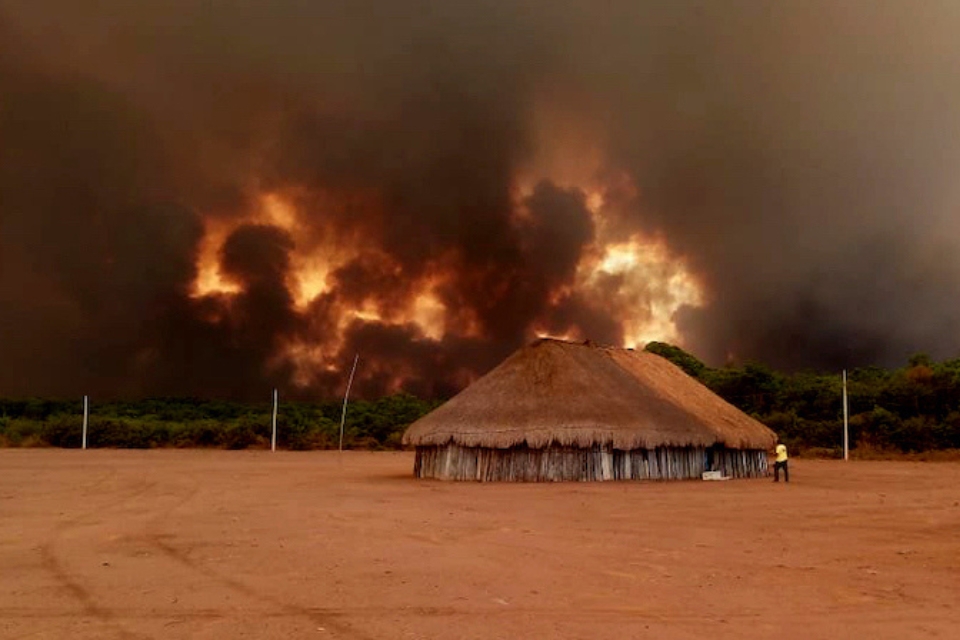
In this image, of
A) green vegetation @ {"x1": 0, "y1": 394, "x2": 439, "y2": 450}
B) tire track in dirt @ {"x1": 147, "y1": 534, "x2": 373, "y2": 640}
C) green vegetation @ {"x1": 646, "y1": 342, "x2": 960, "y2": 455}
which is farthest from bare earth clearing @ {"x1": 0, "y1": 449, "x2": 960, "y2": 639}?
green vegetation @ {"x1": 0, "y1": 394, "x2": 439, "y2": 450}

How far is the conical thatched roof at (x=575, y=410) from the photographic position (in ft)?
68.0

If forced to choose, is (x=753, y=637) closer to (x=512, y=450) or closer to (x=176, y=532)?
(x=176, y=532)

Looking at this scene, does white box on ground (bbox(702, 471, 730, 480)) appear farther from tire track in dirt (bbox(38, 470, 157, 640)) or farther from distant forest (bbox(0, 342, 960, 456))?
distant forest (bbox(0, 342, 960, 456))

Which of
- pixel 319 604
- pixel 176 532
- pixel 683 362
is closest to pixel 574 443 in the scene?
pixel 176 532

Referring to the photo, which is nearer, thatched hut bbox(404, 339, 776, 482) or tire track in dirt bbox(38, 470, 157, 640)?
tire track in dirt bbox(38, 470, 157, 640)

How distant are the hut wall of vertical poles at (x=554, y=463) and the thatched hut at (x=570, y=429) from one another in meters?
0.02

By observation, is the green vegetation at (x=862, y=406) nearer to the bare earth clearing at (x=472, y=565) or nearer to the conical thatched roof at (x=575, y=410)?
the conical thatched roof at (x=575, y=410)

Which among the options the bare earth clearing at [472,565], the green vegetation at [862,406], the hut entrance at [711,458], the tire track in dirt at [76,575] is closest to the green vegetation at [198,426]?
the green vegetation at [862,406]

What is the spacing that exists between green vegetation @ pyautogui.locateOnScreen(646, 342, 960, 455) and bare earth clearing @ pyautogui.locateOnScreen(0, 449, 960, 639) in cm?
2399

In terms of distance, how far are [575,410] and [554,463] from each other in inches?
54.2

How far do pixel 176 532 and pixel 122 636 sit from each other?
210 inches

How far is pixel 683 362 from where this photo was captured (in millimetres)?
57000

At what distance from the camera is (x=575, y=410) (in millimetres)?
21047

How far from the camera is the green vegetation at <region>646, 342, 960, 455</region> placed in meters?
38.3
